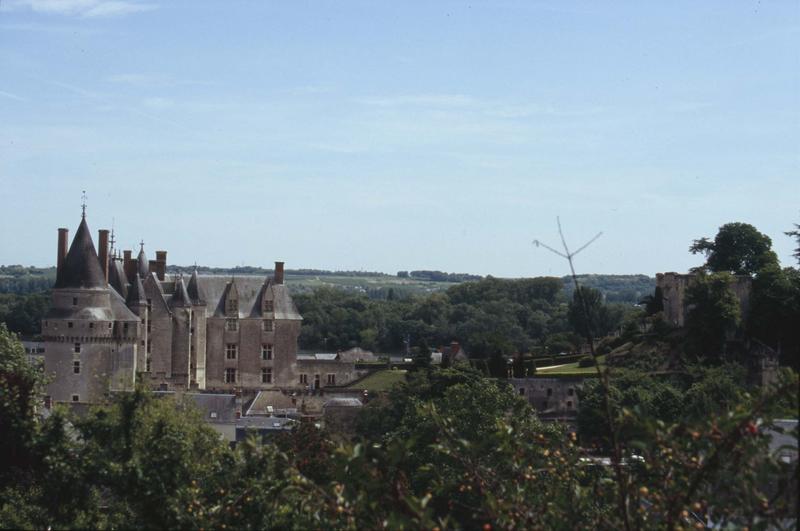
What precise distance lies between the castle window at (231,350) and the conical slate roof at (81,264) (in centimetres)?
1501

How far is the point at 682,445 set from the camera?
15.3 meters

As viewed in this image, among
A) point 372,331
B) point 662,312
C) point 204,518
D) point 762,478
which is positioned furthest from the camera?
point 372,331

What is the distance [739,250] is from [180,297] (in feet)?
92.2

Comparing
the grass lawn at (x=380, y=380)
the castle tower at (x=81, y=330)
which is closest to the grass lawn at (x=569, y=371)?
the grass lawn at (x=380, y=380)

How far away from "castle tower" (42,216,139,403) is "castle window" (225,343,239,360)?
13.8 m

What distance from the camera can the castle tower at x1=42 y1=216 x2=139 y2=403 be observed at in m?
54.8

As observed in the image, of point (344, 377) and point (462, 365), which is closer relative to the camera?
point (462, 365)

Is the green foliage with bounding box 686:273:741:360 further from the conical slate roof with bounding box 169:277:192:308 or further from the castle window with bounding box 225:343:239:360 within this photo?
the conical slate roof with bounding box 169:277:192:308

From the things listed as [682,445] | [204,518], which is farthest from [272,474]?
[682,445]

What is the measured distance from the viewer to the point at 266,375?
70.7 metres

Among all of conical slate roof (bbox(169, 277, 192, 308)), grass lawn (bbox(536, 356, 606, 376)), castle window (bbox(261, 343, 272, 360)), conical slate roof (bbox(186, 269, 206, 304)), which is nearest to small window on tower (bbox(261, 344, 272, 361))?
castle window (bbox(261, 343, 272, 360))

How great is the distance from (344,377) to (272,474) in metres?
57.6

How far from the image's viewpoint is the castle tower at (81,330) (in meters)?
54.8

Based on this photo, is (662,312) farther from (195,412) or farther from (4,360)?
(195,412)
